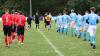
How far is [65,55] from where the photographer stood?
18.0 metres

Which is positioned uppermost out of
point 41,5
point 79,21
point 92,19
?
point 92,19

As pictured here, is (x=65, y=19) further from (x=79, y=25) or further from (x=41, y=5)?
(x=41, y=5)

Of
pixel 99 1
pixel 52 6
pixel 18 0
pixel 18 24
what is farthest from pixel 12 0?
pixel 18 24

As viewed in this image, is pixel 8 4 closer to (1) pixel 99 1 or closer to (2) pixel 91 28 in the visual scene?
(1) pixel 99 1

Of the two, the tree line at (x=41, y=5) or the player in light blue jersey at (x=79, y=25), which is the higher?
the player in light blue jersey at (x=79, y=25)

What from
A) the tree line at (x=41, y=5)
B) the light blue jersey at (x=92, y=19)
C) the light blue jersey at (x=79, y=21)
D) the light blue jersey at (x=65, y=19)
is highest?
the light blue jersey at (x=92, y=19)

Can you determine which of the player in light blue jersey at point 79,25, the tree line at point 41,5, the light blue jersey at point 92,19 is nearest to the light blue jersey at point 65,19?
the player in light blue jersey at point 79,25

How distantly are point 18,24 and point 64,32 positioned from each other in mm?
10235

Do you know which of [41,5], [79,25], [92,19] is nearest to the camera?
[92,19]

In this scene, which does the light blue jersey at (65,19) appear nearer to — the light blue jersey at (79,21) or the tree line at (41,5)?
the light blue jersey at (79,21)

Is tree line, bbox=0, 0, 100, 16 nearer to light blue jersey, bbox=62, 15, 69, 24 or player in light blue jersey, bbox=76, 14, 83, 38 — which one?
light blue jersey, bbox=62, 15, 69, 24

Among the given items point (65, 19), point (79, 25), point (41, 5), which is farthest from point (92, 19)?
point (41, 5)

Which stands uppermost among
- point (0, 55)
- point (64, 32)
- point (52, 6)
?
point (0, 55)

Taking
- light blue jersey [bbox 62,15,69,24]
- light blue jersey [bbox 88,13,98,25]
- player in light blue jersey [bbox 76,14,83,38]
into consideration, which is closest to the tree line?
light blue jersey [bbox 62,15,69,24]
